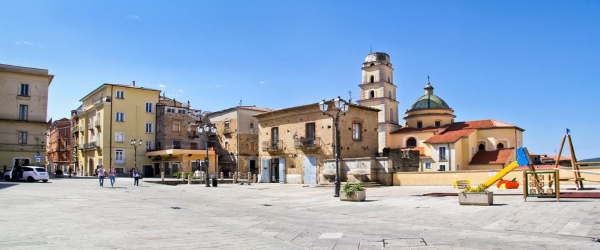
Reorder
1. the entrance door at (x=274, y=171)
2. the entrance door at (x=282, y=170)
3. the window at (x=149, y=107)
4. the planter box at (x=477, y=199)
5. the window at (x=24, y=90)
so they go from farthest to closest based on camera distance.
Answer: the window at (x=149, y=107)
the window at (x=24, y=90)
the entrance door at (x=274, y=171)
the entrance door at (x=282, y=170)
the planter box at (x=477, y=199)

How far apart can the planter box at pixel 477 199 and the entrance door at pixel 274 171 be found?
26.9 metres

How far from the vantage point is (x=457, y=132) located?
196 feet

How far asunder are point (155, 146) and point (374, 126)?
33.0m

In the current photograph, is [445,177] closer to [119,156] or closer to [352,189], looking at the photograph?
[352,189]

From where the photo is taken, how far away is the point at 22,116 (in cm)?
4897

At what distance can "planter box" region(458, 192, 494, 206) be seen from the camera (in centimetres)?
1456

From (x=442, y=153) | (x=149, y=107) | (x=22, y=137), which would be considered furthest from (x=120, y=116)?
(x=442, y=153)

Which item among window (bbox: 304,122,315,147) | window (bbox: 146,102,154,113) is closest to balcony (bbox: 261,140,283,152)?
window (bbox: 304,122,315,147)


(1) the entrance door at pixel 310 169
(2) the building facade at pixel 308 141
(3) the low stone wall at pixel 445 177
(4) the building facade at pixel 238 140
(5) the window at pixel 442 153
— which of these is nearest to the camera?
(3) the low stone wall at pixel 445 177

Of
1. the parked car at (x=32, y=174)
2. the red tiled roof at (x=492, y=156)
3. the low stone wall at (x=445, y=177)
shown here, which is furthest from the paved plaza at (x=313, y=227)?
the red tiled roof at (x=492, y=156)

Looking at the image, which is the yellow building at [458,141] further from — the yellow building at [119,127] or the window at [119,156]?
the window at [119,156]

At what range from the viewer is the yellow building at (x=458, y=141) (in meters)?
56.3

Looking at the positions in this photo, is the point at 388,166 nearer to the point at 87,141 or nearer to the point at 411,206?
the point at 411,206

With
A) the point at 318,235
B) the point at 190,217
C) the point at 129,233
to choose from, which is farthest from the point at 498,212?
the point at 129,233
